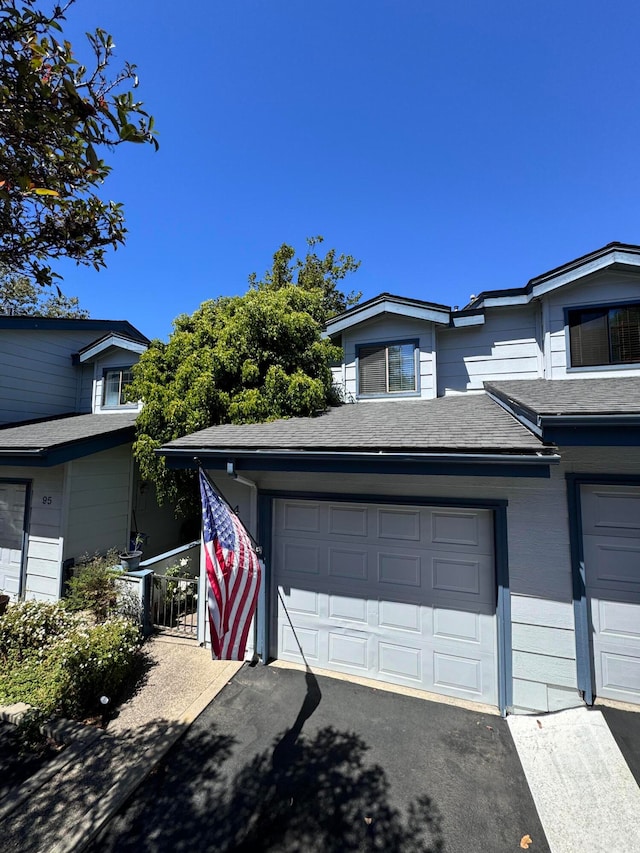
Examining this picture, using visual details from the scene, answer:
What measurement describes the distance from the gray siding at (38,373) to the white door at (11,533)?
3.59 m

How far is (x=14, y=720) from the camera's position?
4457 millimetres

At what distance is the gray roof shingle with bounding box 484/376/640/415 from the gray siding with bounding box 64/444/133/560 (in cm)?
891

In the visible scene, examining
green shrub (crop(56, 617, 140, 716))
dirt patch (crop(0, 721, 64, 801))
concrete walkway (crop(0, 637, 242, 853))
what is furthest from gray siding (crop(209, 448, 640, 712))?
dirt patch (crop(0, 721, 64, 801))

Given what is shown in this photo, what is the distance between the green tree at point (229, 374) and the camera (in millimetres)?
7918

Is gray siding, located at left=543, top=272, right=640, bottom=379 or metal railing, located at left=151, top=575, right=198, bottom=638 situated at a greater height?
gray siding, located at left=543, top=272, right=640, bottom=379

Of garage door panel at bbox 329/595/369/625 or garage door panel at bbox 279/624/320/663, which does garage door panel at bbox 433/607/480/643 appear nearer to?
garage door panel at bbox 329/595/369/625

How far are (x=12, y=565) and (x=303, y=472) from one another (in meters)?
7.66

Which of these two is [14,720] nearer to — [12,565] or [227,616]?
[227,616]

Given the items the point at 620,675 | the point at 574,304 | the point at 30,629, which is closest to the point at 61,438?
the point at 30,629

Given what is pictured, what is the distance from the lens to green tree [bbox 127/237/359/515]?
7918mm

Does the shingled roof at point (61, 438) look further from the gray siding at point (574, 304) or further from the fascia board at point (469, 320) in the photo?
the gray siding at point (574, 304)

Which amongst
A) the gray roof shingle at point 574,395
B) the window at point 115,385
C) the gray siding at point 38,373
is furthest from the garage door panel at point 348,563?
the gray siding at point 38,373

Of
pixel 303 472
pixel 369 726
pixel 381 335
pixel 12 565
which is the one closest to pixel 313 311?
pixel 381 335

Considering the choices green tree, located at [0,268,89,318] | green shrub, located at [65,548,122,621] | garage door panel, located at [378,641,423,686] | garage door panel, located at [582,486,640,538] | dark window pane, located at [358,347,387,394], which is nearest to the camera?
garage door panel, located at [582,486,640,538]
